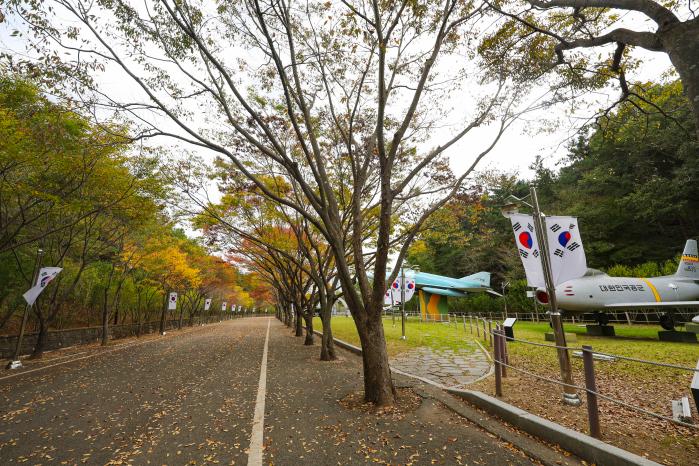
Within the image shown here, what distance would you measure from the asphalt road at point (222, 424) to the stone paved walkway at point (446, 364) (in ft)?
4.65

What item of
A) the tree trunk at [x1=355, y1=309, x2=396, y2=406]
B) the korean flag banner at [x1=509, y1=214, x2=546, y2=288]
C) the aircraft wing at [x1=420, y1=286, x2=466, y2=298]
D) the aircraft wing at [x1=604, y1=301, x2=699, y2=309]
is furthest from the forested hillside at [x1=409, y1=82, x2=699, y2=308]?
the tree trunk at [x1=355, y1=309, x2=396, y2=406]

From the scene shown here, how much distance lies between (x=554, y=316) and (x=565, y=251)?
1.23 metres

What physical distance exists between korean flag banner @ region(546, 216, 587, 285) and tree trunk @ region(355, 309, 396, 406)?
3.32m

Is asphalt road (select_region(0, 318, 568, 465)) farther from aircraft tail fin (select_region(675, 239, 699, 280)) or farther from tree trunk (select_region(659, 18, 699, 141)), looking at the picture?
aircraft tail fin (select_region(675, 239, 699, 280))

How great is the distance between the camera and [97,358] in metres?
12.7

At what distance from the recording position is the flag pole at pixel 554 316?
5.33 meters

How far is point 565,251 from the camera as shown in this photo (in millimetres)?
5992

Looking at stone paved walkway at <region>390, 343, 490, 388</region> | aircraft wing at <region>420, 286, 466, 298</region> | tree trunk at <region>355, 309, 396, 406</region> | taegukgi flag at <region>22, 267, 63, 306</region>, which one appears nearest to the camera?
tree trunk at <region>355, 309, 396, 406</region>

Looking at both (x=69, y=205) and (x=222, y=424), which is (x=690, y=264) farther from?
(x=69, y=205)

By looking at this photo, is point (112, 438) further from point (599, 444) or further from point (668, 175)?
point (668, 175)

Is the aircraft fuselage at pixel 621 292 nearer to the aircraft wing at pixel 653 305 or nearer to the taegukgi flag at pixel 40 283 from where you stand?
the aircraft wing at pixel 653 305

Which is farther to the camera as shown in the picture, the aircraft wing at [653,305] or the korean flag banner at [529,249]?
the aircraft wing at [653,305]

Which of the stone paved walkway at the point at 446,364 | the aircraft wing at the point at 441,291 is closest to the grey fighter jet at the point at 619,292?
the stone paved walkway at the point at 446,364

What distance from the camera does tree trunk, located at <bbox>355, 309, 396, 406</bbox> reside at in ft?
18.5
